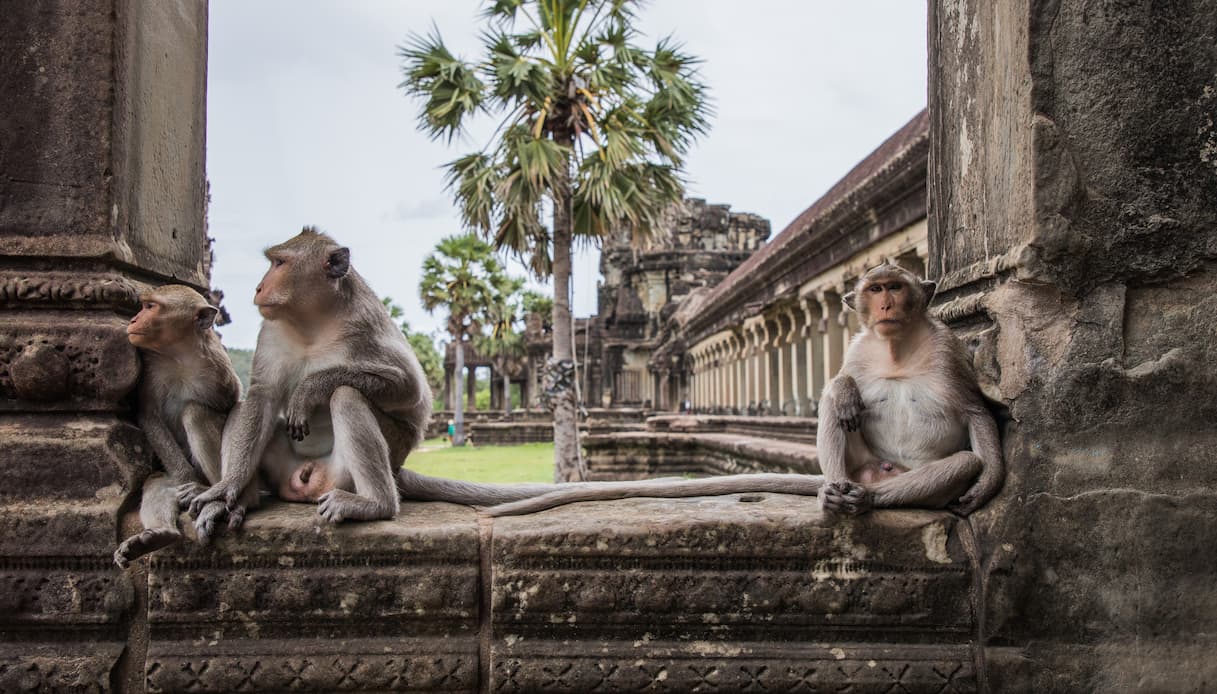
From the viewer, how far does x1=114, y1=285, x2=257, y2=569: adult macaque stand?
8.50 ft

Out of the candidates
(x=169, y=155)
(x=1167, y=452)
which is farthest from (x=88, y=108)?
(x=1167, y=452)

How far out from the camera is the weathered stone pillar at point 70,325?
2.42 metres

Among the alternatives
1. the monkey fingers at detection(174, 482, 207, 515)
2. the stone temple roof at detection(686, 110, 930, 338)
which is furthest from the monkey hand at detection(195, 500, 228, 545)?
the stone temple roof at detection(686, 110, 930, 338)

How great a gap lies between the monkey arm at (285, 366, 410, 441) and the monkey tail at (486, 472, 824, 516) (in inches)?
23.2

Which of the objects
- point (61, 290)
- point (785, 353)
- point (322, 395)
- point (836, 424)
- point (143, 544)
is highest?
point (785, 353)

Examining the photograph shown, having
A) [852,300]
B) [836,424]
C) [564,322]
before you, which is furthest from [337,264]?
[564,322]

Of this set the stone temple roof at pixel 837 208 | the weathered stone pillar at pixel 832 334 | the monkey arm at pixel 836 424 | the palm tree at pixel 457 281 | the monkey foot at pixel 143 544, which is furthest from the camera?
the palm tree at pixel 457 281

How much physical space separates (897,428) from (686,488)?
0.76 metres

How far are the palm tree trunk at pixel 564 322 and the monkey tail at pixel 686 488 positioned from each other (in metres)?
10.0

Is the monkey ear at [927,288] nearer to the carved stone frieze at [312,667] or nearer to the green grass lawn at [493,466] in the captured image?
the carved stone frieze at [312,667]

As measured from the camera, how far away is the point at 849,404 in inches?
108

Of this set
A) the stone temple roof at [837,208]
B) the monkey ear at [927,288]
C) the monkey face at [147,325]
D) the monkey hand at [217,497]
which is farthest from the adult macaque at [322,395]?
the stone temple roof at [837,208]

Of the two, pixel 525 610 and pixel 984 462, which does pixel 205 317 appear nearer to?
pixel 525 610

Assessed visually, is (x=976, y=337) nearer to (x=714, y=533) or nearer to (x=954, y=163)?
(x=954, y=163)
